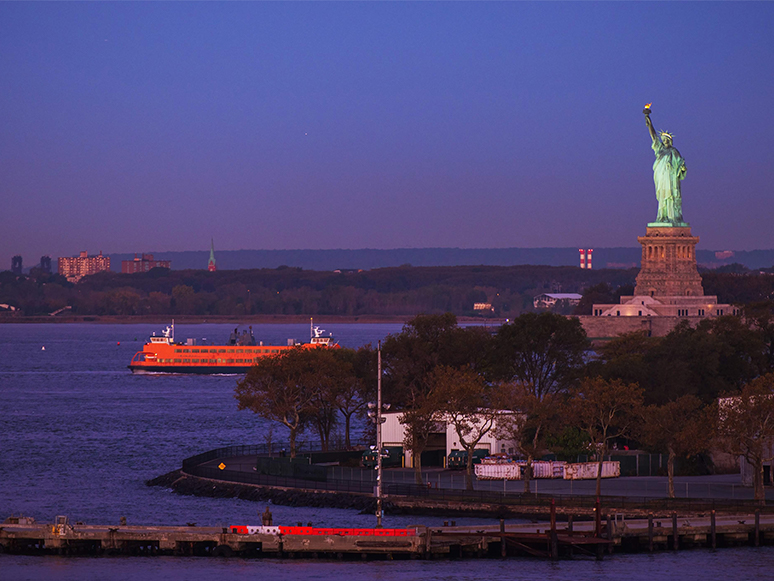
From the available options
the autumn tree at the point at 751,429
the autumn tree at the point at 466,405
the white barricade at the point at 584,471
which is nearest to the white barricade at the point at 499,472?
the autumn tree at the point at 466,405

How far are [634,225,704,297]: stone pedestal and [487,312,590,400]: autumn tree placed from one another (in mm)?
68308

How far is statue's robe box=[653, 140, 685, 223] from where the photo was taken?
139000 mm

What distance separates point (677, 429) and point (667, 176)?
94.2 meters

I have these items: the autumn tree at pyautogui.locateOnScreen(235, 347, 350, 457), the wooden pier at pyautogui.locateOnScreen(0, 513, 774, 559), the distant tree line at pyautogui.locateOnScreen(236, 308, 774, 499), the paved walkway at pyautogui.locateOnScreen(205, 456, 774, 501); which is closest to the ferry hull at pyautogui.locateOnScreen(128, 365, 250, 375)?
the distant tree line at pyautogui.locateOnScreen(236, 308, 774, 499)

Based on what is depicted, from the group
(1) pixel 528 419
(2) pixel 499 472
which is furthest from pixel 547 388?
(1) pixel 528 419

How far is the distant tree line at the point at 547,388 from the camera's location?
49.4 m

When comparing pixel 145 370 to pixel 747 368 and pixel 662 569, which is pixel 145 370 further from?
pixel 662 569

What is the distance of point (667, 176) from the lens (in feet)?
459

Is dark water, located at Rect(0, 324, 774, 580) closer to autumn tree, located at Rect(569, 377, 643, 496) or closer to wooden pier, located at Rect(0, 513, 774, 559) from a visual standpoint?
wooden pier, located at Rect(0, 513, 774, 559)

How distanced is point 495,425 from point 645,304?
93.6 metres

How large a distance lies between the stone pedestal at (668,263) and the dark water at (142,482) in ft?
165

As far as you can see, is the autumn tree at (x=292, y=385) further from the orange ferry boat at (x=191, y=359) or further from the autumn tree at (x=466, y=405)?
the orange ferry boat at (x=191, y=359)

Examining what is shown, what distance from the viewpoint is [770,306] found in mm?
111625

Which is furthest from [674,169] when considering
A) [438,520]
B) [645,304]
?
[438,520]
